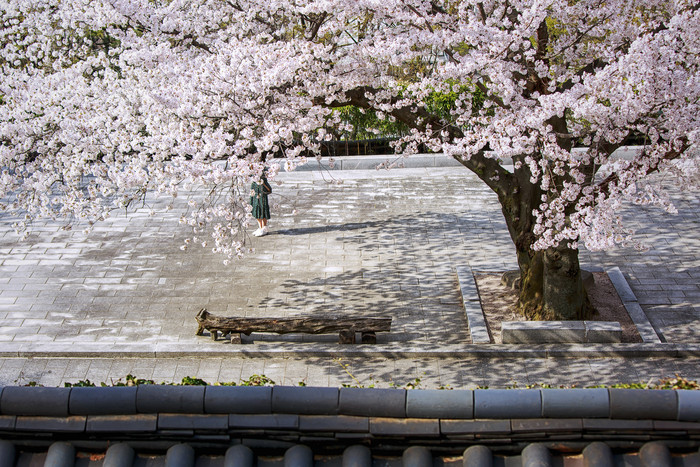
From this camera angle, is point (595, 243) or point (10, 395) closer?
point (10, 395)

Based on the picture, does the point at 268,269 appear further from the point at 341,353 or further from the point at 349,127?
the point at 349,127

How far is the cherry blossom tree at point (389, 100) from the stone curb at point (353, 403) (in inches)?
222

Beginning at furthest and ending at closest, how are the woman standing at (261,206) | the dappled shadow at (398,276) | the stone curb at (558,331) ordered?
the woman standing at (261,206) < the dappled shadow at (398,276) < the stone curb at (558,331)

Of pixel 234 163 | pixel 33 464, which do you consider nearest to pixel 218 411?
pixel 33 464

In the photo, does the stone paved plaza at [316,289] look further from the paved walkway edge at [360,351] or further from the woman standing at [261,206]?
the woman standing at [261,206]

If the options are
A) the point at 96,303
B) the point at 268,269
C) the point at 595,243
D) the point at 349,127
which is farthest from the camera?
the point at 268,269

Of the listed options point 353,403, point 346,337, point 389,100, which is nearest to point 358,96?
point 389,100

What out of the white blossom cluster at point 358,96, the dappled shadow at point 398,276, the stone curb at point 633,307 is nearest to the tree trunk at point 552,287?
the white blossom cluster at point 358,96

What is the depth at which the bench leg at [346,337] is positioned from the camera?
42.5ft

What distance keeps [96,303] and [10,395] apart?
30.0ft

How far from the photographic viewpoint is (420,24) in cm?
1242

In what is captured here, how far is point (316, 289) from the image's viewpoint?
49.3ft

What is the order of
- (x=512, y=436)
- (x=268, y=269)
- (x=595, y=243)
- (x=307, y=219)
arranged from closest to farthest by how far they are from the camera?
(x=512, y=436), (x=595, y=243), (x=268, y=269), (x=307, y=219)

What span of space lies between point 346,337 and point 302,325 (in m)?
0.75
